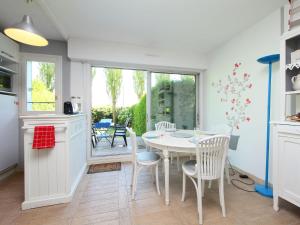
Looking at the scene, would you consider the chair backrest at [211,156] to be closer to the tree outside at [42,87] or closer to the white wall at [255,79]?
the white wall at [255,79]

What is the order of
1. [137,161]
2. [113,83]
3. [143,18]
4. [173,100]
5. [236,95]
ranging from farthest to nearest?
1. [113,83]
2. [173,100]
3. [236,95]
4. [143,18]
5. [137,161]

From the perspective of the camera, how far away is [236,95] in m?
2.88

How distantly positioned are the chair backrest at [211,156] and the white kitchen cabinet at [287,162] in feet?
2.12

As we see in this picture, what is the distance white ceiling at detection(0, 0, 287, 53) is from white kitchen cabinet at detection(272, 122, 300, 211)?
1649 millimetres

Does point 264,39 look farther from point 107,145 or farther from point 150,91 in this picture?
point 107,145

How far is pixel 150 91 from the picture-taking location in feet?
11.8

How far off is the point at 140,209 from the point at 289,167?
1676 millimetres

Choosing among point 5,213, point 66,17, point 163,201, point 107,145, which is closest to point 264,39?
point 163,201

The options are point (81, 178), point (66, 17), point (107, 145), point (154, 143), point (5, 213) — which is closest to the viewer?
point (5, 213)

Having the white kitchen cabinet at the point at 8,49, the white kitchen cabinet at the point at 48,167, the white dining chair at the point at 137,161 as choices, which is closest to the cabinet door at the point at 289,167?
the white dining chair at the point at 137,161

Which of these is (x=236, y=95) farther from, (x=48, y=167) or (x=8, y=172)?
(x=8, y=172)

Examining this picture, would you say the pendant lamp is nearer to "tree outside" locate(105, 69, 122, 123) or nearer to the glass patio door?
the glass patio door

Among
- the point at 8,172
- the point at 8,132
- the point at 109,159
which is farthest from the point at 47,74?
the point at 109,159

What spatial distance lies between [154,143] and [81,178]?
152 centimetres
